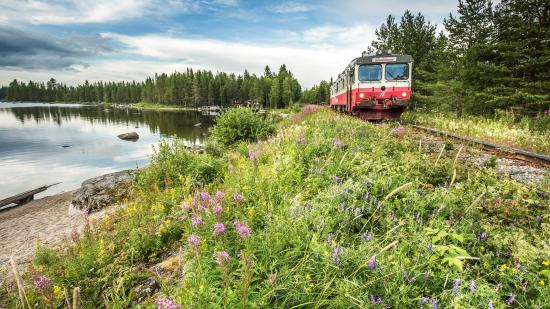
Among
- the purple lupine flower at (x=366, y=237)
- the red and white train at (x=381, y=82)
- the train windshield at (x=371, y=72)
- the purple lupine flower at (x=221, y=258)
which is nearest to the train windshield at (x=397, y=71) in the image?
the red and white train at (x=381, y=82)

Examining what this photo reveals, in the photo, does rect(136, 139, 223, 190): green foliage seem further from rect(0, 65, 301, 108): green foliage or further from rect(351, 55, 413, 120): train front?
rect(0, 65, 301, 108): green foliage

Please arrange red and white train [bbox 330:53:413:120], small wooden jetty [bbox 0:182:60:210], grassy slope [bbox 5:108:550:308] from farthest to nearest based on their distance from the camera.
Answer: red and white train [bbox 330:53:413:120] < small wooden jetty [bbox 0:182:60:210] < grassy slope [bbox 5:108:550:308]

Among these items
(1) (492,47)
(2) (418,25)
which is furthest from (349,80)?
(2) (418,25)

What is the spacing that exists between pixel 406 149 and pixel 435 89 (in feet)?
89.8

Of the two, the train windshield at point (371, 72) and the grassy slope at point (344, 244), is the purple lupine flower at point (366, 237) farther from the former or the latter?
the train windshield at point (371, 72)

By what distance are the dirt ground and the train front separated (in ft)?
42.9

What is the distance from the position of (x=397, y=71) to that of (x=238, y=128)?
30.6 feet

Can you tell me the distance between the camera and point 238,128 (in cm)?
1300

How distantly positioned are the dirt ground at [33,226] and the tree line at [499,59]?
2194 cm

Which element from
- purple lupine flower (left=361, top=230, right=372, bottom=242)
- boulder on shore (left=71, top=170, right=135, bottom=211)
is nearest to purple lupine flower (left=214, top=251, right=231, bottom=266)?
purple lupine flower (left=361, top=230, right=372, bottom=242)

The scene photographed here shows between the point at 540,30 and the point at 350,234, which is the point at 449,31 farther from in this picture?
the point at 350,234

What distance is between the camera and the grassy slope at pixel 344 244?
2238mm

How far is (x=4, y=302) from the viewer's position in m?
4.37

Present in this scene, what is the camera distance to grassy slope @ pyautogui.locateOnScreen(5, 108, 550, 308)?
2.24 meters
